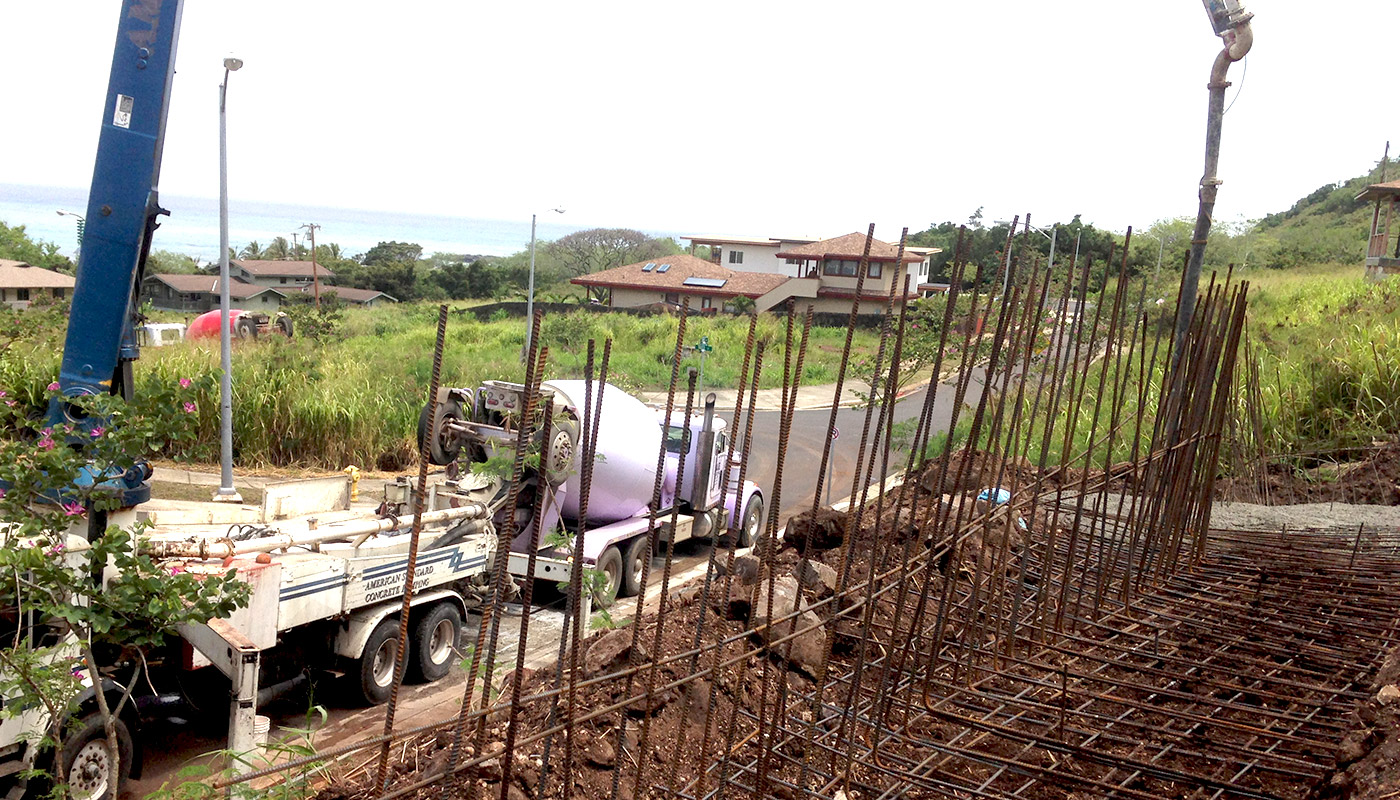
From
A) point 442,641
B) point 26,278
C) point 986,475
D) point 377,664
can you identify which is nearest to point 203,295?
point 26,278

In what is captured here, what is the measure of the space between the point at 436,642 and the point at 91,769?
9.05 feet

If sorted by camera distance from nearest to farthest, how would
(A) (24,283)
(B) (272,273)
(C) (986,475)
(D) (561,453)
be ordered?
1. (D) (561,453)
2. (C) (986,475)
3. (A) (24,283)
4. (B) (272,273)

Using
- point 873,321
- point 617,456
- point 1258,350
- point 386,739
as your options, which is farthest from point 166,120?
point 873,321

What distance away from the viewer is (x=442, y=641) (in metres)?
7.59

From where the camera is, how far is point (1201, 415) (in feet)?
20.8

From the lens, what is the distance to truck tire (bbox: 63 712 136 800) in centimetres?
480

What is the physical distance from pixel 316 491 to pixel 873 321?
34.0m

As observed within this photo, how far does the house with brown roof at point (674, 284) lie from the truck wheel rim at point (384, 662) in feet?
132

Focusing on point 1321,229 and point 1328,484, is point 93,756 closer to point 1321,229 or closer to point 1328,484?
point 1328,484

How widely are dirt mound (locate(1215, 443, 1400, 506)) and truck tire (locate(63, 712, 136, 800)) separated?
8930 mm

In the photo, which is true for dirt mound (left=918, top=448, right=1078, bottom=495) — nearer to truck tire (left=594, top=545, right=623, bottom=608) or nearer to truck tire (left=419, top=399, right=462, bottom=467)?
truck tire (left=594, top=545, right=623, bottom=608)

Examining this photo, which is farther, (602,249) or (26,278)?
(602,249)

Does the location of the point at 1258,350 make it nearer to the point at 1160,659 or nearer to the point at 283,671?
the point at 1160,659

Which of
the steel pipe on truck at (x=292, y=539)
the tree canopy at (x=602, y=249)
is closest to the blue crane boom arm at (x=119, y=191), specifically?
the steel pipe on truck at (x=292, y=539)
